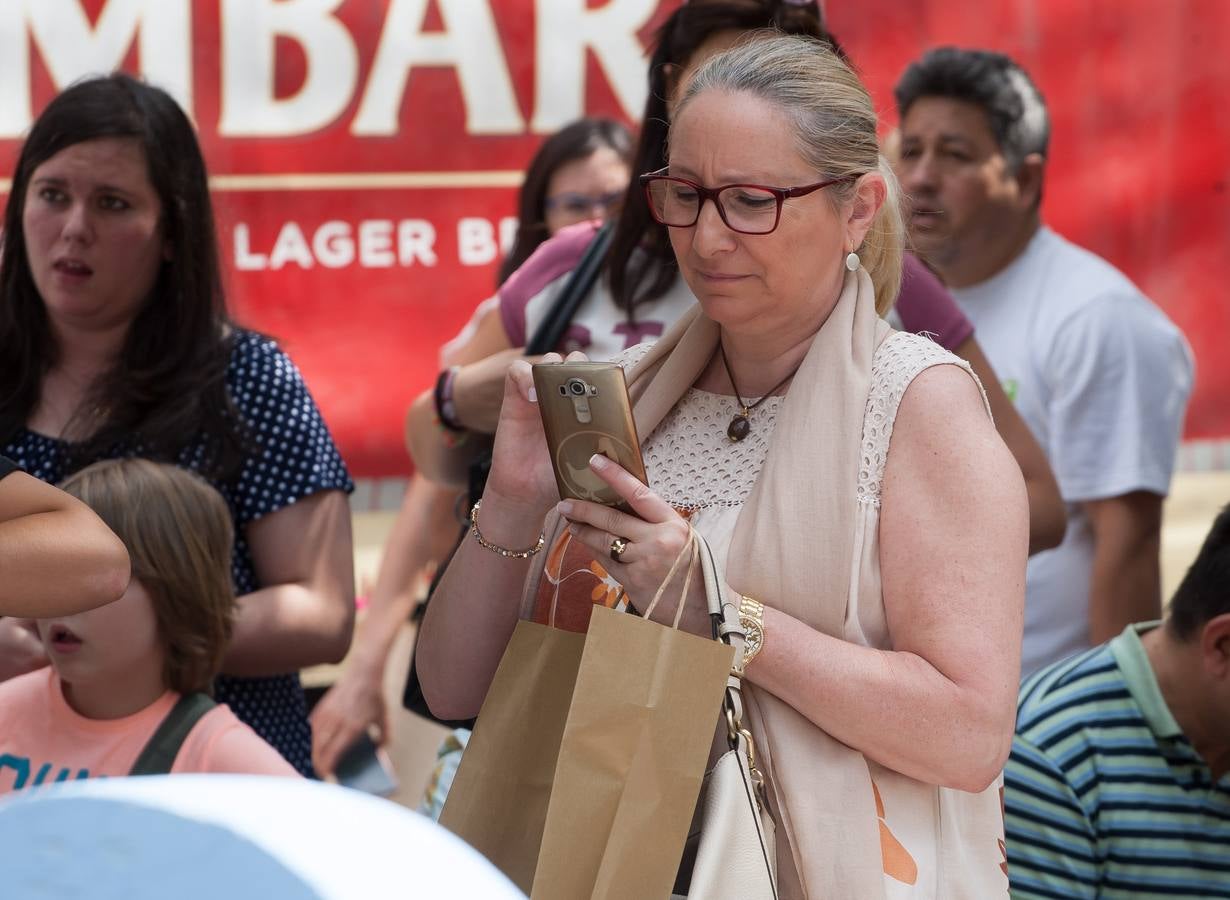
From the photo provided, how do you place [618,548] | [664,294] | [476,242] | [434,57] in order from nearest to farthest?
[618,548] → [664,294] → [434,57] → [476,242]

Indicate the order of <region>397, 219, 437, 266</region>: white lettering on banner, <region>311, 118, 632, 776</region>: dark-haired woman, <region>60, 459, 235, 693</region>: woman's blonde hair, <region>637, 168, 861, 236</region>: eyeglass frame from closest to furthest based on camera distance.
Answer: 1. <region>637, 168, 861, 236</region>: eyeglass frame
2. <region>60, 459, 235, 693</region>: woman's blonde hair
3. <region>311, 118, 632, 776</region>: dark-haired woman
4. <region>397, 219, 437, 266</region>: white lettering on banner

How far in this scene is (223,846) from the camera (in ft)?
2.76

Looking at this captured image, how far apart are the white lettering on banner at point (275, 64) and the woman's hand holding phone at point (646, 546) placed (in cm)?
240

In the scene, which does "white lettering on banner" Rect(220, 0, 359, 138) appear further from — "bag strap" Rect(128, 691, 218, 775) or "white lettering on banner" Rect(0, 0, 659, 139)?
"bag strap" Rect(128, 691, 218, 775)

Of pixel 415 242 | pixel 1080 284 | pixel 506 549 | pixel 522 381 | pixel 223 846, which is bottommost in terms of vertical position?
pixel 415 242

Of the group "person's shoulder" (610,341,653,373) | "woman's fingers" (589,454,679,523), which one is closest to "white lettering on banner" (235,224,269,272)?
"person's shoulder" (610,341,653,373)

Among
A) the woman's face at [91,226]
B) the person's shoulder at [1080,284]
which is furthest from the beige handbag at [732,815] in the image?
the person's shoulder at [1080,284]

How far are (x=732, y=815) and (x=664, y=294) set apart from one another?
3.88ft

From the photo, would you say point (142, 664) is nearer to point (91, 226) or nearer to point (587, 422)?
point (91, 226)

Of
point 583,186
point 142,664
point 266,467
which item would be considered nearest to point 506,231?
point 583,186

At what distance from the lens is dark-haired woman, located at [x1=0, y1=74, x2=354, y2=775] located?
8.55ft

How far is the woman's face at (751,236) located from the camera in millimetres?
1737

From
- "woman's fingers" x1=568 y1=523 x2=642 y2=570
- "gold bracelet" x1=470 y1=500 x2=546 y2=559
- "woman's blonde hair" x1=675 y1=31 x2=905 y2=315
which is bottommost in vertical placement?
"gold bracelet" x1=470 y1=500 x2=546 y2=559

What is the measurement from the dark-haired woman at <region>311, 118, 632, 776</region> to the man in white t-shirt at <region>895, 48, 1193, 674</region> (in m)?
0.72
